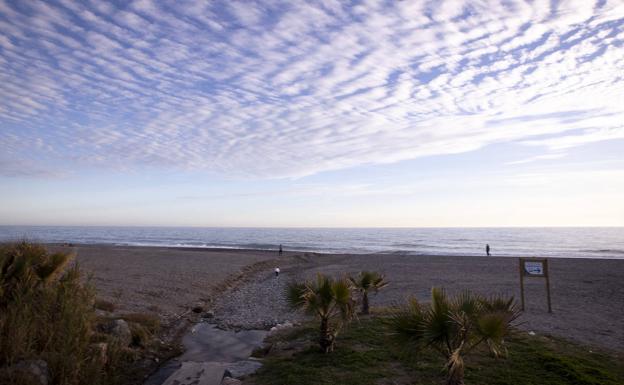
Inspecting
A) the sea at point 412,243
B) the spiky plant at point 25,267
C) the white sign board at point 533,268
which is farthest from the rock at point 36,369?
the white sign board at point 533,268

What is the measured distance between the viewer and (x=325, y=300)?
7.76m

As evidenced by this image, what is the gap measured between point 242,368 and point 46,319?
10.6 ft

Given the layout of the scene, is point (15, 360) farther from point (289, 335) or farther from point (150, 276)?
point (150, 276)

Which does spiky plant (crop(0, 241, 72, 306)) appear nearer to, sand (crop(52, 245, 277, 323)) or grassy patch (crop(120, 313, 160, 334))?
sand (crop(52, 245, 277, 323))

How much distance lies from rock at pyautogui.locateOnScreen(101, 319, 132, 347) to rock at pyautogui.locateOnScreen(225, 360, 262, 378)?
2458mm

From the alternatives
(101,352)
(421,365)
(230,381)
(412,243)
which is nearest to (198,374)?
(230,381)

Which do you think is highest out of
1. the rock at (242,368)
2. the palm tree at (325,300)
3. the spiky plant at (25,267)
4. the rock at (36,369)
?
the spiky plant at (25,267)

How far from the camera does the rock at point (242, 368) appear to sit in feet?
23.0

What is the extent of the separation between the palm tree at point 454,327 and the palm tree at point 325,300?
217cm

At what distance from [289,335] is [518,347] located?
4.95m

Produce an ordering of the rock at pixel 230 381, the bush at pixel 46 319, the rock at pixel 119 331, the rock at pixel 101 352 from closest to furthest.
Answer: the bush at pixel 46 319
the rock at pixel 230 381
the rock at pixel 101 352
the rock at pixel 119 331

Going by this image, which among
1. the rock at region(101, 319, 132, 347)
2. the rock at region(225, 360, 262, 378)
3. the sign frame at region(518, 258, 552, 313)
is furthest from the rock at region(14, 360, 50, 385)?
the sign frame at region(518, 258, 552, 313)

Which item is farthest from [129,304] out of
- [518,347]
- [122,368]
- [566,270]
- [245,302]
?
[566,270]

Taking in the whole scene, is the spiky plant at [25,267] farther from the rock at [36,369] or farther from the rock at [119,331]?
the rock at [119,331]
